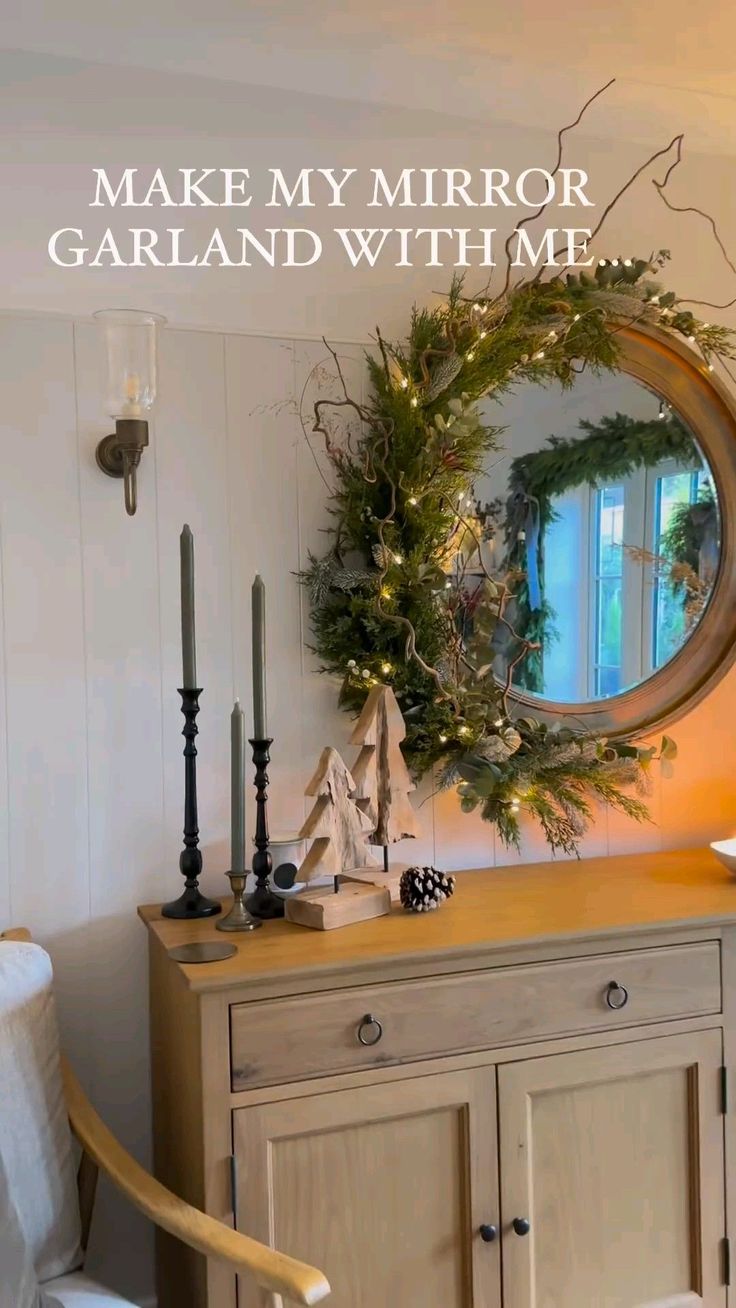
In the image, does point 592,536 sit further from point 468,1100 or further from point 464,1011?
point 468,1100

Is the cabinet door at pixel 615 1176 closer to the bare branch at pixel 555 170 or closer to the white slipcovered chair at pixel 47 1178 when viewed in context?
the white slipcovered chair at pixel 47 1178

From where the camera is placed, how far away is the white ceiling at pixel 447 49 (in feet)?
6.33

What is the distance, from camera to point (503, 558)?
7.22 feet

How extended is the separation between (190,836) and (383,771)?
343 millimetres

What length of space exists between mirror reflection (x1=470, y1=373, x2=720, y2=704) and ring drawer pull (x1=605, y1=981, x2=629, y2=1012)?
638mm

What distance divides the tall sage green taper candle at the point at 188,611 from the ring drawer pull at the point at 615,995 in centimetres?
84

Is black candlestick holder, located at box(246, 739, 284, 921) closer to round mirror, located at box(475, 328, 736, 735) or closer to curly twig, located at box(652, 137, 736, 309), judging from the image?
round mirror, located at box(475, 328, 736, 735)

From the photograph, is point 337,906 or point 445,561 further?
point 445,561

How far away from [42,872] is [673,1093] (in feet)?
3.73

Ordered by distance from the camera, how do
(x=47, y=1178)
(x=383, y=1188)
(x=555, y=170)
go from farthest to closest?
(x=555, y=170) → (x=383, y=1188) → (x=47, y=1178)

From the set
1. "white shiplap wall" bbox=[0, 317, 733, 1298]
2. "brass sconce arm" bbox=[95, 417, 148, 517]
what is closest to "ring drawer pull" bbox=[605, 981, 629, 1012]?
"white shiplap wall" bbox=[0, 317, 733, 1298]

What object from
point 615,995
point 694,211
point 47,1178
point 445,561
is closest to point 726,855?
point 615,995

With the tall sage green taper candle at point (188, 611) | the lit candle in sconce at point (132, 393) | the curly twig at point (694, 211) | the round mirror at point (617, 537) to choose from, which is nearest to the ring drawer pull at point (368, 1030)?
the tall sage green taper candle at point (188, 611)

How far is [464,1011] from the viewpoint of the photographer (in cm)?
170
